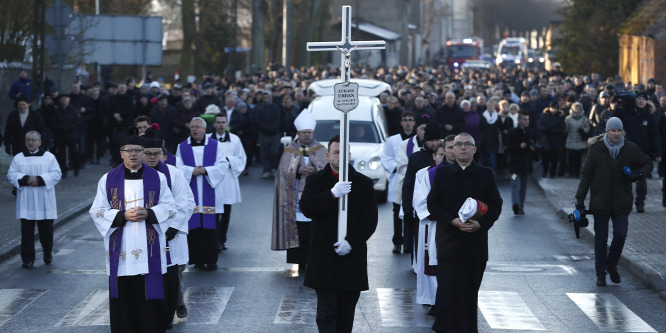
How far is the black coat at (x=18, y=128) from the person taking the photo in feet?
69.4

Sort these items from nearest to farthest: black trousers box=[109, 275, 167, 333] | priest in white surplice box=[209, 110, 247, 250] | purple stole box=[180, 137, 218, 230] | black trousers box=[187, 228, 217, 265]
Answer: black trousers box=[109, 275, 167, 333] < purple stole box=[180, 137, 218, 230] < black trousers box=[187, 228, 217, 265] < priest in white surplice box=[209, 110, 247, 250]

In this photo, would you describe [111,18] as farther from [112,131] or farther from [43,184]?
[43,184]

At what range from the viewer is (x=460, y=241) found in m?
9.22

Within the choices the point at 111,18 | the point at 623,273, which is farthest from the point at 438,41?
the point at 623,273

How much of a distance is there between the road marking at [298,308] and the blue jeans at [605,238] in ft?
9.76

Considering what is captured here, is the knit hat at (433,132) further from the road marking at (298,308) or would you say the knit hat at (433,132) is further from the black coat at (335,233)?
the black coat at (335,233)

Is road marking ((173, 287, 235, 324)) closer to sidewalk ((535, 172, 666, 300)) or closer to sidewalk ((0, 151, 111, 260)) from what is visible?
sidewalk ((0, 151, 111, 260))

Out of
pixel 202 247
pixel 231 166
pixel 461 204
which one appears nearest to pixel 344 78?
pixel 461 204

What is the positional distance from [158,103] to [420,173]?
14.8 m

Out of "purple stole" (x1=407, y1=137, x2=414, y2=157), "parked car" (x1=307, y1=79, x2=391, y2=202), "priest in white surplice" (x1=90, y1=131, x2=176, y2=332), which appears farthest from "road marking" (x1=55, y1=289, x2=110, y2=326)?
"parked car" (x1=307, y1=79, x2=391, y2=202)

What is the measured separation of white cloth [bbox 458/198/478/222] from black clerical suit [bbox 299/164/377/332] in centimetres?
66

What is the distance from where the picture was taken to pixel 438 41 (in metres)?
151

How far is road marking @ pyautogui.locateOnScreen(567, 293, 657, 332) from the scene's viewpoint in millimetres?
10609

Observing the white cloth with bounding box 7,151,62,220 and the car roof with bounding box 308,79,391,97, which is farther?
the car roof with bounding box 308,79,391,97
